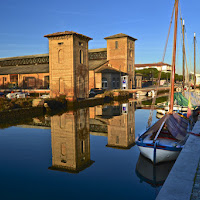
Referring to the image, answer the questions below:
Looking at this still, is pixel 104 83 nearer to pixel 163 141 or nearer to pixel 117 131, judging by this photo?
pixel 117 131

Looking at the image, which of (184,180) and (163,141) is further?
(163,141)

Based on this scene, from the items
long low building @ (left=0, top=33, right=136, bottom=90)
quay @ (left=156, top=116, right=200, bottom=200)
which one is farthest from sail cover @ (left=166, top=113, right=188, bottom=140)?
long low building @ (left=0, top=33, right=136, bottom=90)

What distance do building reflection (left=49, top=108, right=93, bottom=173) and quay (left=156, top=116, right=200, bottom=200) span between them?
4769mm

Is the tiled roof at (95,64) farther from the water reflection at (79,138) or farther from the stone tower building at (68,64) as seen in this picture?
the water reflection at (79,138)

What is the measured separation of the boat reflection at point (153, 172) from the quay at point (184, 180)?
145 centimetres

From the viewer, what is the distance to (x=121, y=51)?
5491cm

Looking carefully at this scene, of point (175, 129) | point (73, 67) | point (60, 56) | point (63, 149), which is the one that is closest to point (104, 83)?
point (60, 56)

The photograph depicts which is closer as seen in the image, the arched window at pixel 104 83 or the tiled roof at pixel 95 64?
the arched window at pixel 104 83

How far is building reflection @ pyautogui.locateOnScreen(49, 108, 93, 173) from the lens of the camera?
10.9 meters

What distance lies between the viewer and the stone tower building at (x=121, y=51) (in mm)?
54500

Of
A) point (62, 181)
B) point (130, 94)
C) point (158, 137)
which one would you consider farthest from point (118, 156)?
point (130, 94)

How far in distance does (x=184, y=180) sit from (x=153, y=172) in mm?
3537

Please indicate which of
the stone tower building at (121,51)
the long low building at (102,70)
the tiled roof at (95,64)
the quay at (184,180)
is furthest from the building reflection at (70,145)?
the stone tower building at (121,51)

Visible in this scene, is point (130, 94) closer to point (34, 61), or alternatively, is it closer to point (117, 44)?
point (117, 44)
